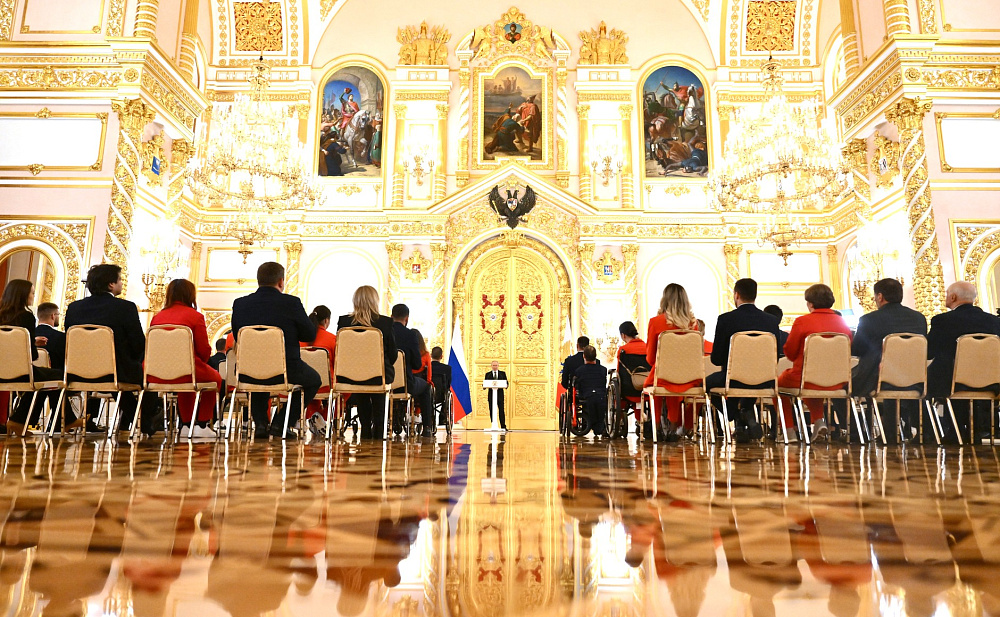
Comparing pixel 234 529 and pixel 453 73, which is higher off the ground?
pixel 453 73

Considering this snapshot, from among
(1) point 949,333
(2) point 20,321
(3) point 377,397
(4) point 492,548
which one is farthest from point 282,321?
(1) point 949,333

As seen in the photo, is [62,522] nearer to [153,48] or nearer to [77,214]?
[77,214]

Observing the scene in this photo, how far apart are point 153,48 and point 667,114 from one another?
9708 millimetres

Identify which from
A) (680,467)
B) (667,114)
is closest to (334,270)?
(667,114)

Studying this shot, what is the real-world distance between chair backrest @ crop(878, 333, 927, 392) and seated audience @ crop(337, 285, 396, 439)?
145 inches

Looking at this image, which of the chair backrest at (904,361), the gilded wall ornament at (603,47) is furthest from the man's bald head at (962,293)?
the gilded wall ornament at (603,47)

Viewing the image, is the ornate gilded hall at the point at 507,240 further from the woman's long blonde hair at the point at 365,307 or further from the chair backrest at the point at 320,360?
the chair backrest at the point at 320,360

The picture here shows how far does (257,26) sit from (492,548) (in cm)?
1606

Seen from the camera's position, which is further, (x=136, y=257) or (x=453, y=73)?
(x=453, y=73)

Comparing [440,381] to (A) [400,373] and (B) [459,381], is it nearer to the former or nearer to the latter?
(B) [459,381]

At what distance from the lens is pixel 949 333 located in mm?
5289

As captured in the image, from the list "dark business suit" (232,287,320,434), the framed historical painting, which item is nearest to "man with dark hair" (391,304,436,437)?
"dark business suit" (232,287,320,434)

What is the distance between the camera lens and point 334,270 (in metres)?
13.9

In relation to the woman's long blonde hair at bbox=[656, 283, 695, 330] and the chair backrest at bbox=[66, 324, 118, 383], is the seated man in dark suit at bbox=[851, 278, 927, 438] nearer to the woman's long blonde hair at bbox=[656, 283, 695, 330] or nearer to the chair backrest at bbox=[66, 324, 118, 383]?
the woman's long blonde hair at bbox=[656, 283, 695, 330]
